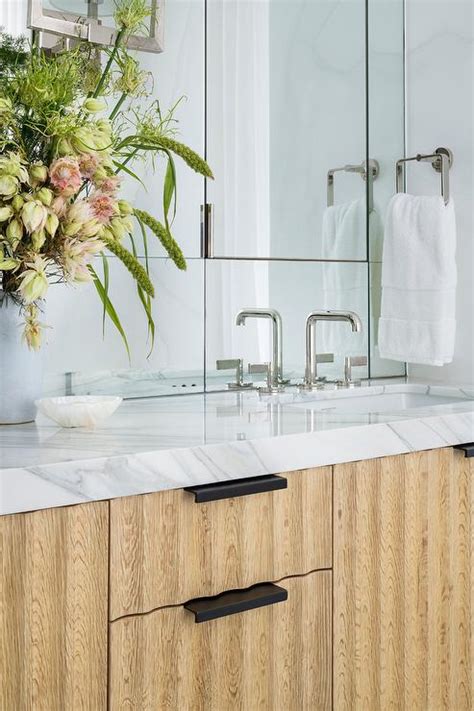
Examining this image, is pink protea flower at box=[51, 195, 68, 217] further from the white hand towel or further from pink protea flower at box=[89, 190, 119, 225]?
the white hand towel

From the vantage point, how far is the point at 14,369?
1.46 meters

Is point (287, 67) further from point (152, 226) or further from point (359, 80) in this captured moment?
point (152, 226)

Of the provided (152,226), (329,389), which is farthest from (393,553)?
(152,226)

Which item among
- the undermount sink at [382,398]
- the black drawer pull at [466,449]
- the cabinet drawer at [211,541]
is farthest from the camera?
the undermount sink at [382,398]

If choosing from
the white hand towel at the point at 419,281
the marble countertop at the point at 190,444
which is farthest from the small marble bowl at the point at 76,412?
the white hand towel at the point at 419,281

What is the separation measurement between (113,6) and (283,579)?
1237mm

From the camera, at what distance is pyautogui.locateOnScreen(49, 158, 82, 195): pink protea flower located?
132 centimetres

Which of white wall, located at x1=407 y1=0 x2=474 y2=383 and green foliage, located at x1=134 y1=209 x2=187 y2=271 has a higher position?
white wall, located at x1=407 y1=0 x2=474 y2=383

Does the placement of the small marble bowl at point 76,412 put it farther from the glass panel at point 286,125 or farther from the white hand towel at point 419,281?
the white hand towel at point 419,281

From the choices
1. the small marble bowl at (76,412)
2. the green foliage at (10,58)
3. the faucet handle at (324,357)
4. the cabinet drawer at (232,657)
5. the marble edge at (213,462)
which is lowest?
the cabinet drawer at (232,657)

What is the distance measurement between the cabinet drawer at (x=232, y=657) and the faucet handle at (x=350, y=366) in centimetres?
79

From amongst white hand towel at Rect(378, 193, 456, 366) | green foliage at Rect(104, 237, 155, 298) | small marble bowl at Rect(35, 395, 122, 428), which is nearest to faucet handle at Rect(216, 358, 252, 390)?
white hand towel at Rect(378, 193, 456, 366)

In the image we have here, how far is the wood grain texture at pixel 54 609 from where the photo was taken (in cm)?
110

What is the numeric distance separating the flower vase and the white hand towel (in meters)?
1.09
